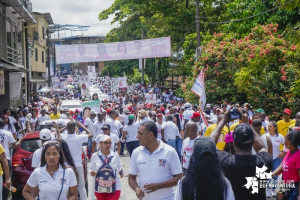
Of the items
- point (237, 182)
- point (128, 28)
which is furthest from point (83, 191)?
point (128, 28)

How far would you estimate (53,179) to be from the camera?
5465 mm

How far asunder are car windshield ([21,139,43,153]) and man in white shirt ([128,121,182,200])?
15.6ft

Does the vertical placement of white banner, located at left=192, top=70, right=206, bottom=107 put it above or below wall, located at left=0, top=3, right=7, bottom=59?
below

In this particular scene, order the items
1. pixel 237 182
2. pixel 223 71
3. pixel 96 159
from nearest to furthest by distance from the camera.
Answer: pixel 237 182 < pixel 96 159 < pixel 223 71

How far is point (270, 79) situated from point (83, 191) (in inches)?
418

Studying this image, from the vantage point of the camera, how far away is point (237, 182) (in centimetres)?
481

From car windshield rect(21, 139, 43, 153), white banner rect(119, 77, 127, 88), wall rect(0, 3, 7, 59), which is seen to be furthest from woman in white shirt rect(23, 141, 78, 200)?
white banner rect(119, 77, 127, 88)

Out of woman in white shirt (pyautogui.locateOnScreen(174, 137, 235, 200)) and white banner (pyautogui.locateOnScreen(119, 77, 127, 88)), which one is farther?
white banner (pyautogui.locateOnScreen(119, 77, 127, 88))

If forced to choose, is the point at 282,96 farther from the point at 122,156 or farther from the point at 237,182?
the point at 237,182

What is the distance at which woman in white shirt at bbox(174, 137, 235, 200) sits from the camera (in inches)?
158

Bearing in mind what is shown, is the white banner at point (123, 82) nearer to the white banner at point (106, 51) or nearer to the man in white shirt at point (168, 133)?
the white banner at point (106, 51)

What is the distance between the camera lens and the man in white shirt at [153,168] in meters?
5.42

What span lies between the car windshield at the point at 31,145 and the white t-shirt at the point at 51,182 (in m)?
4.42

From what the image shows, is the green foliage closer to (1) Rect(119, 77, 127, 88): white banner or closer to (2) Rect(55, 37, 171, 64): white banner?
(2) Rect(55, 37, 171, 64): white banner
